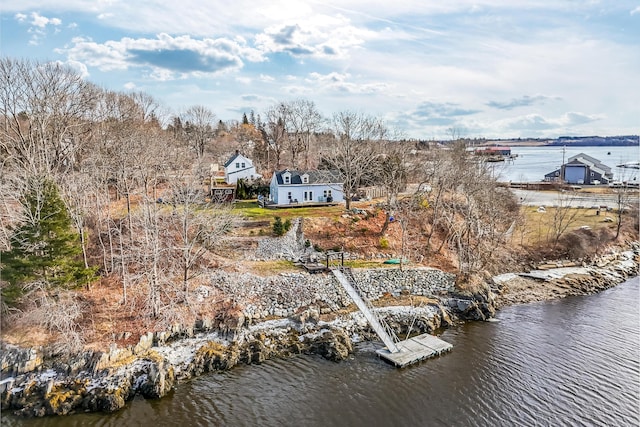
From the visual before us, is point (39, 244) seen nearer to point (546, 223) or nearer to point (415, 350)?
point (415, 350)

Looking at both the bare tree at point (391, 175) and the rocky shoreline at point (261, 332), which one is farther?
the bare tree at point (391, 175)

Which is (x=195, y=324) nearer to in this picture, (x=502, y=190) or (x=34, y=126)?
(x=34, y=126)

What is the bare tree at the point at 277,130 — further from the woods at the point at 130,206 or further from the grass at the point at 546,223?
the grass at the point at 546,223

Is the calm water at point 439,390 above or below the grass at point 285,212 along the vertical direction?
below

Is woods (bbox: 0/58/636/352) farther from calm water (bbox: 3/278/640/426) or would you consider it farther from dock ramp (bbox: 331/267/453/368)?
dock ramp (bbox: 331/267/453/368)

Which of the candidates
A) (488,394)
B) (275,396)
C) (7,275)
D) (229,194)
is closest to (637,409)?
(488,394)

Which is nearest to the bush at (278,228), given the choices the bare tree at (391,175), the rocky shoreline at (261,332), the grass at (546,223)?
the rocky shoreline at (261,332)

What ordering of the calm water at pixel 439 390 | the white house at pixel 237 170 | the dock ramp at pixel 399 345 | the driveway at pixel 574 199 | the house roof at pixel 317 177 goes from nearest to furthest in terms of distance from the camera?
the calm water at pixel 439 390 < the dock ramp at pixel 399 345 < the house roof at pixel 317 177 < the driveway at pixel 574 199 < the white house at pixel 237 170
